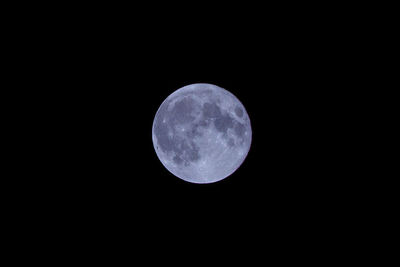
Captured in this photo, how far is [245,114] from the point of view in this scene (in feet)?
17.2

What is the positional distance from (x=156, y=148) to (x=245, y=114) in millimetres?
1645

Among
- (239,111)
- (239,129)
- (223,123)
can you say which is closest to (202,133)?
(223,123)

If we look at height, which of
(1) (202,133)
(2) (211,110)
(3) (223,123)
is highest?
(2) (211,110)

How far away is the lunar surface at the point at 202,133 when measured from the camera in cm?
479

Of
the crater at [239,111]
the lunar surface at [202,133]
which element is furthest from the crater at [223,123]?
the crater at [239,111]

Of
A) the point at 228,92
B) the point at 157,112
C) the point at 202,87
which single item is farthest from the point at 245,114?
the point at 157,112

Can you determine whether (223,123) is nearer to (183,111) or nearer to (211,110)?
(211,110)

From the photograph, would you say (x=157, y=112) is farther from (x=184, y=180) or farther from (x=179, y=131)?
(x=184, y=180)

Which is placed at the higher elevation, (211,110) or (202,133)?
(211,110)

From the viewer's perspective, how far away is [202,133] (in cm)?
476

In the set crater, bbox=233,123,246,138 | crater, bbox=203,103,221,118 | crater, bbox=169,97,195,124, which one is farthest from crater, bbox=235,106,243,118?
crater, bbox=169,97,195,124

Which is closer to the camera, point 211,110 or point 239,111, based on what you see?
point 211,110

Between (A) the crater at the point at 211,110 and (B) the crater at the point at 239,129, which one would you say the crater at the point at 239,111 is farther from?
(A) the crater at the point at 211,110

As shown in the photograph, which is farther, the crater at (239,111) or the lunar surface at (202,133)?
the crater at (239,111)
